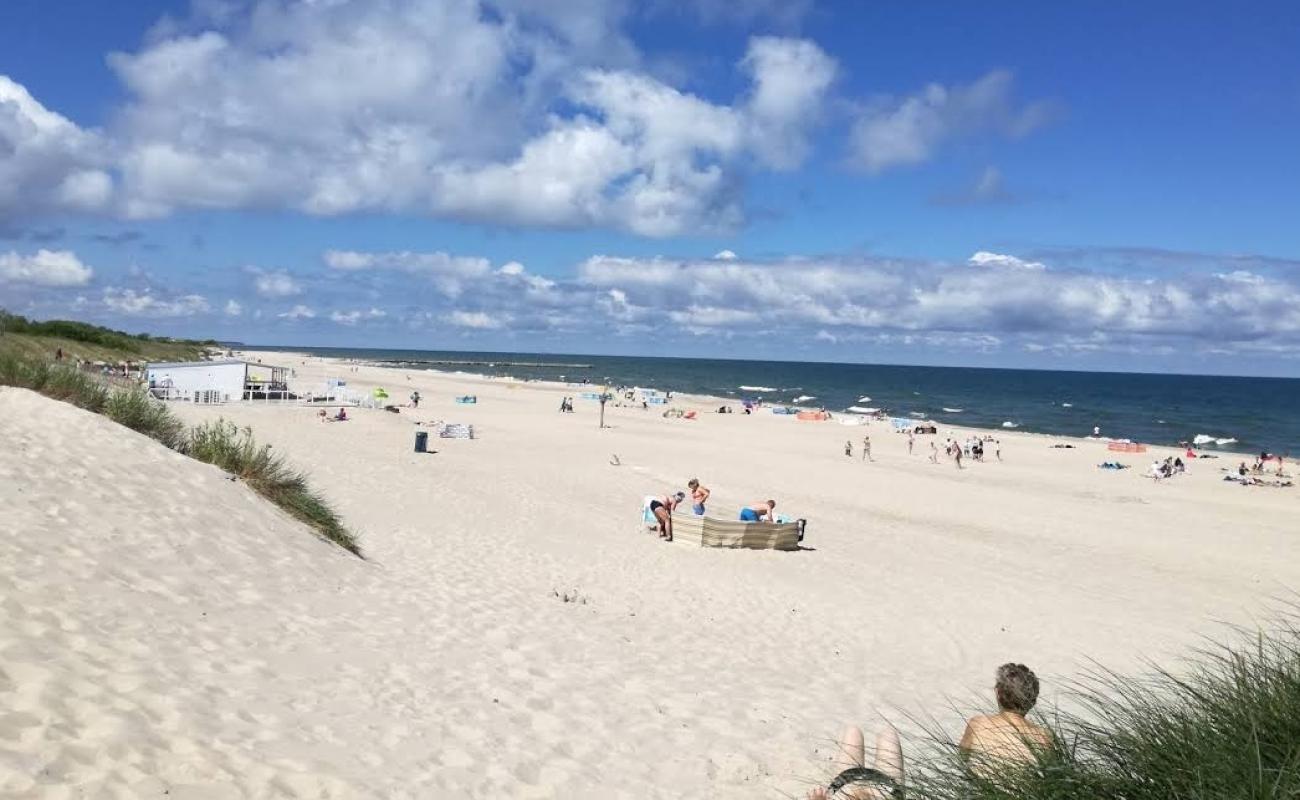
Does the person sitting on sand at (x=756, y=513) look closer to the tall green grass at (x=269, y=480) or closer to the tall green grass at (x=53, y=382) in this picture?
the tall green grass at (x=269, y=480)

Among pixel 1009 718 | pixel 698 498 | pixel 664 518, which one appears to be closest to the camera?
pixel 1009 718

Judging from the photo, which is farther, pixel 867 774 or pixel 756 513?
pixel 756 513

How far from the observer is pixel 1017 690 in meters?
4.75

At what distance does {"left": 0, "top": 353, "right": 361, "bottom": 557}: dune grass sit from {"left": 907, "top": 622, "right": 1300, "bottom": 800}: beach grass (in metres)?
8.94

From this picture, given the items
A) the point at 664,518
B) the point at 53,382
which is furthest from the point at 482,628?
the point at 664,518

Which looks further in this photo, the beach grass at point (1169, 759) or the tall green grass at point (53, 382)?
the tall green grass at point (53, 382)

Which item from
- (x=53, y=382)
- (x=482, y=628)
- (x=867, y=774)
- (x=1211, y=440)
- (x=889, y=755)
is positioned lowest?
(x=1211, y=440)

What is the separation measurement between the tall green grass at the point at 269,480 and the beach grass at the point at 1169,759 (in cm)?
893

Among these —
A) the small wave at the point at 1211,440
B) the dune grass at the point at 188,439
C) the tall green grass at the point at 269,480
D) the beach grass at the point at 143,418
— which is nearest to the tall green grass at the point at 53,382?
the dune grass at the point at 188,439

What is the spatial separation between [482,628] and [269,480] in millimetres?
4444

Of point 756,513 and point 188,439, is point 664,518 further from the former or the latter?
point 188,439

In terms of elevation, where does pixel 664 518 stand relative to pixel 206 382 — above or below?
below

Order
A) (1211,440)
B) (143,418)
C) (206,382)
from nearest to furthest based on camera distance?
(143,418) < (206,382) < (1211,440)

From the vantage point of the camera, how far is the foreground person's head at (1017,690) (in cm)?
472
